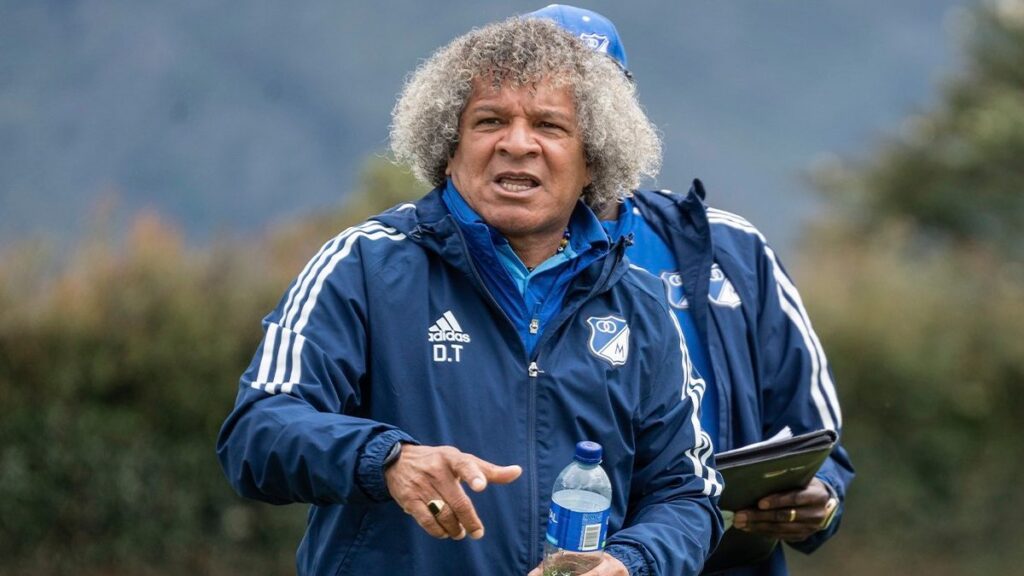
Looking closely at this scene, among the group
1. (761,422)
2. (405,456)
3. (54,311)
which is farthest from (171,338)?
(405,456)

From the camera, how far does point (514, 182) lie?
3328mm

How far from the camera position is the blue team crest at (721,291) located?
4375 mm

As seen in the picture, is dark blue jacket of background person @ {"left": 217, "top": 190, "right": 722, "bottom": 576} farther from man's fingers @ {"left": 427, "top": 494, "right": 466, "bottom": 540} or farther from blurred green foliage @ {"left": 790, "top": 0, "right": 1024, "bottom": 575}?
blurred green foliage @ {"left": 790, "top": 0, "right": 1024, "bottom": 575}

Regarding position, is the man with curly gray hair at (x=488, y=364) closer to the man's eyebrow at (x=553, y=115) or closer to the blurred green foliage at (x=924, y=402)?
the man's eyebrow at (x=553, y=115)

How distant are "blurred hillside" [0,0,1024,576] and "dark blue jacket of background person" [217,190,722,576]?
478 cm

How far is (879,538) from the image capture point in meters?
10.3

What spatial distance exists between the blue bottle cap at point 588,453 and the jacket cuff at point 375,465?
37 cm

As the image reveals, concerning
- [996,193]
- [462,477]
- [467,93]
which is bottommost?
[462,477]

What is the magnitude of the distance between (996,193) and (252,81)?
6.88 metres

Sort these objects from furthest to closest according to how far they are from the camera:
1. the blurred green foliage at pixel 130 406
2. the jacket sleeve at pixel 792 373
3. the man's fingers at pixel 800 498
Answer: the blurred green foliage at pixel 130 406 < the jacket sleeve at pixel 792 373 < the man's fingers at pixel 800 498

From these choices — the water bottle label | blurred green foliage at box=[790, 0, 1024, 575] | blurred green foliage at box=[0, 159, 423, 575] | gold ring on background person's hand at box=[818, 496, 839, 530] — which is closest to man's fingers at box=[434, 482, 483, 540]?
the water bottle label

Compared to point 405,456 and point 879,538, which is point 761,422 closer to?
point 405,456

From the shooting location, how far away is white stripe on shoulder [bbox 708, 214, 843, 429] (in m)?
4.46

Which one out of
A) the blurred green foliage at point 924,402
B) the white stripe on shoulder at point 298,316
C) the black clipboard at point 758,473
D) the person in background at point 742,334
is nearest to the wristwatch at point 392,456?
the white stripe on shoulder at point 298,316
